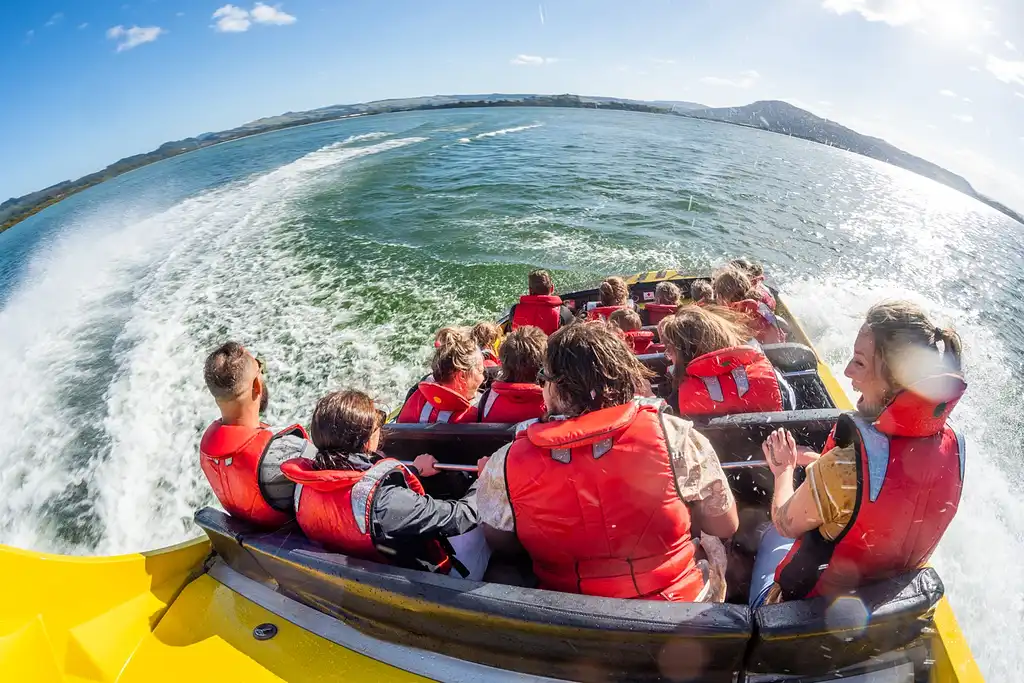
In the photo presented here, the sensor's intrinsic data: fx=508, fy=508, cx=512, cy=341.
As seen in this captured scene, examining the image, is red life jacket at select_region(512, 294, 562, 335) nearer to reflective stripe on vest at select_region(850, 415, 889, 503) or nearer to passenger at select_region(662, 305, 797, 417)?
passenger at select_region(662, 305, 797, 417)

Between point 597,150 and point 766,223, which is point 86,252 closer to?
point 766,223

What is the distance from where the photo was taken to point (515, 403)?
2971 millimetres

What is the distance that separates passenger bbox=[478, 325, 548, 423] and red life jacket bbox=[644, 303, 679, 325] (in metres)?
2.71

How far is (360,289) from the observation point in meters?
8.68

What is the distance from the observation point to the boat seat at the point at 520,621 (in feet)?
5.27

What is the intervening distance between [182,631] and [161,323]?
7295mm

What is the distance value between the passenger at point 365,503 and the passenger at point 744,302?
337 cm

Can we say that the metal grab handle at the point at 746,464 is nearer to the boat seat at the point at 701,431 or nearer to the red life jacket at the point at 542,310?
the boat seat at the point at 701,431

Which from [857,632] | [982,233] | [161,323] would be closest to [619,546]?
[857,632]

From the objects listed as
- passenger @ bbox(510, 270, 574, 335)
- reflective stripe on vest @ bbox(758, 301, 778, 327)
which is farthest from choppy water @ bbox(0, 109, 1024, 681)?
reflective stripe on vest @ bbox(758, 301, 778, 327)

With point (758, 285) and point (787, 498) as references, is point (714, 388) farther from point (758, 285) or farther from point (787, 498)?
point (758, 285)

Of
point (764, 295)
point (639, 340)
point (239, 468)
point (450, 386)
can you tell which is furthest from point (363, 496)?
point (764, 295)

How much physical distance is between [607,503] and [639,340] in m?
3.03

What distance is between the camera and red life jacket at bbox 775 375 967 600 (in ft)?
5.11
